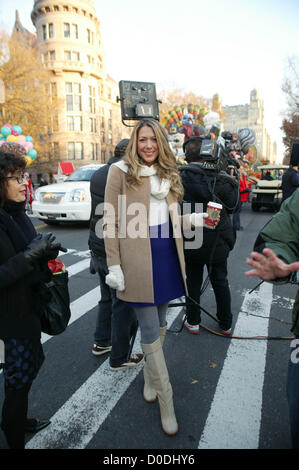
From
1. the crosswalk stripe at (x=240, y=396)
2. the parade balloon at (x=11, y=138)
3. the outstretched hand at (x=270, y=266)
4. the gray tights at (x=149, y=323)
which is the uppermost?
the parade balloon at (x=11, y=138)

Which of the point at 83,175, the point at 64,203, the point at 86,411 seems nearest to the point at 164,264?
the point at 86,411

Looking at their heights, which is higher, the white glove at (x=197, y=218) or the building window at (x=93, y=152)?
the building window at (x=93, y=152)

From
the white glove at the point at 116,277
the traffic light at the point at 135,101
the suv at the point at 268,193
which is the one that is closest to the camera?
the white glove at the point at 116,277

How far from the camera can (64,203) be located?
869 cm

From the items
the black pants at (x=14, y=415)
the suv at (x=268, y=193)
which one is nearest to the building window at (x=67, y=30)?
the suv at (x=268, y=193)

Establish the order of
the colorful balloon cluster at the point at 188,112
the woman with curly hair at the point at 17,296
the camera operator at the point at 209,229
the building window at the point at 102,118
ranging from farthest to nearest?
the building window at the point at 102,118 → the colorful balloon cluster at the point at 188,112 → the camera operator at the point at 209,229 → the woman with curly hair at the point at 17,296

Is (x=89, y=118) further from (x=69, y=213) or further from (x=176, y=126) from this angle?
(x=69, y=213)

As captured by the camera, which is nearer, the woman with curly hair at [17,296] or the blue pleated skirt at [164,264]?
the woman with curly hair at [17,296]

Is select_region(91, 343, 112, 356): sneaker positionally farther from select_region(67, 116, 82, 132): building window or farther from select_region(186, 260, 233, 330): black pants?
select_region(67, 116, 82, 132): building window

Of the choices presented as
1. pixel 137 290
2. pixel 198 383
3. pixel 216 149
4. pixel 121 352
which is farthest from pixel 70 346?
pixel 216 149

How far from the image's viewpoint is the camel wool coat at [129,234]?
202 cm

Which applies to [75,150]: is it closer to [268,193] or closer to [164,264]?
[268,193]

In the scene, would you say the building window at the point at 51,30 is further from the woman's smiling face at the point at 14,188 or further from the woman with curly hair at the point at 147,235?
the woman's smiling face at the point at 14,188

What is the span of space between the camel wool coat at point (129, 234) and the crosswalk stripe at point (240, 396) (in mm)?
1005
